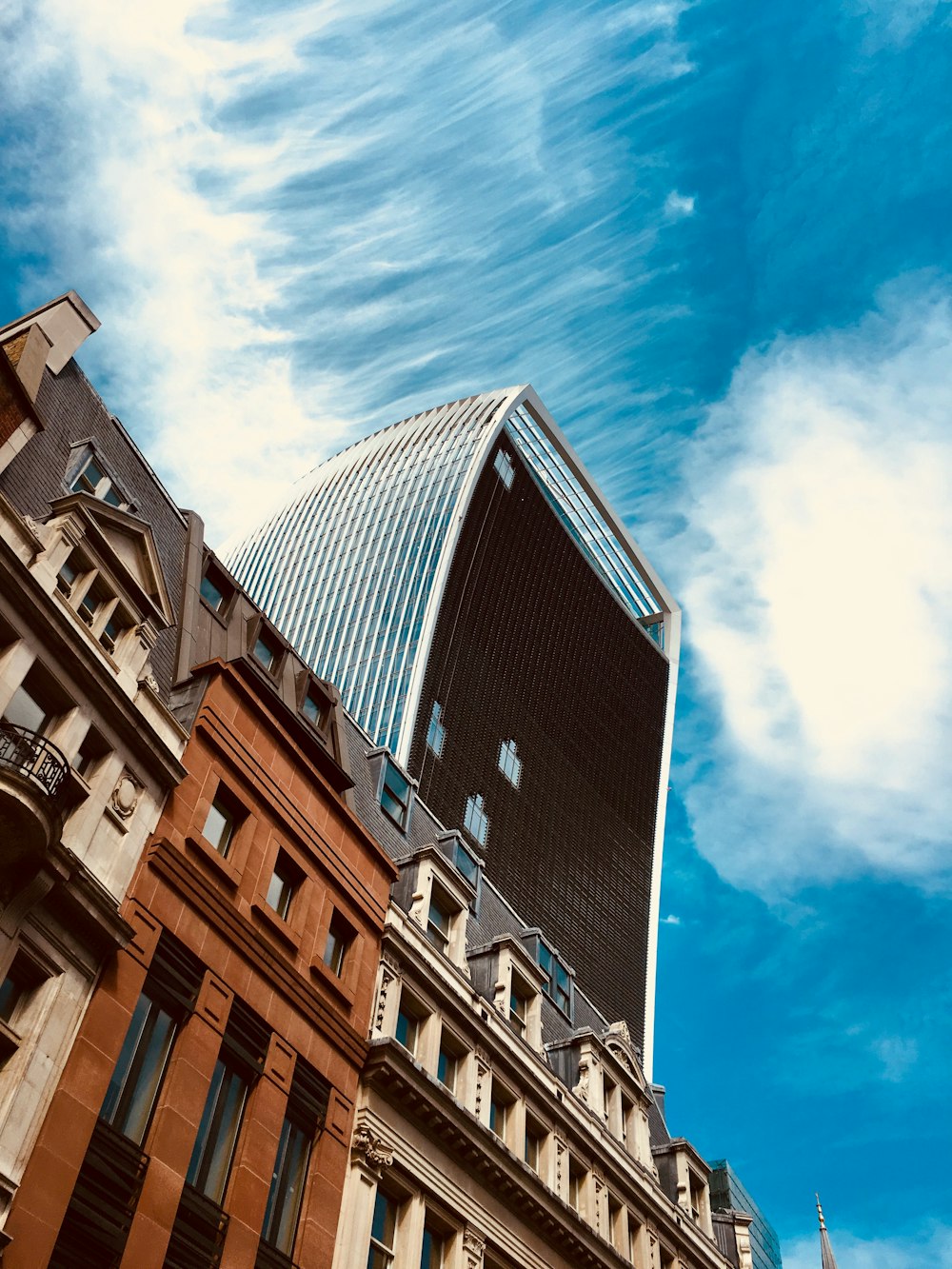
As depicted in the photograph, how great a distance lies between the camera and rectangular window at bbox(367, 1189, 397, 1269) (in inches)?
1200

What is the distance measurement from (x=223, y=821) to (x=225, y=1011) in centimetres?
523

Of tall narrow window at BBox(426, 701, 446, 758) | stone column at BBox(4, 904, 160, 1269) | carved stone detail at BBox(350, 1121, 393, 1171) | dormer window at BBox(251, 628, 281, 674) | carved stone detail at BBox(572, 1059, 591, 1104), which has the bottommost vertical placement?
stone column at BBox(4, 904, 160, 1269)

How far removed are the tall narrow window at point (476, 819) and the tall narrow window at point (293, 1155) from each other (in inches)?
4662

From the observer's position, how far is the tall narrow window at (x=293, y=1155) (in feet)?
90.3

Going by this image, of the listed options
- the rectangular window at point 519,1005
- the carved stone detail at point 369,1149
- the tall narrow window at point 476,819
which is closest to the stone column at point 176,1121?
the carved stone detail at point 369,1149

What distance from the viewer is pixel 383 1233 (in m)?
31.3

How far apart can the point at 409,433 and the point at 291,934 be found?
566 feet

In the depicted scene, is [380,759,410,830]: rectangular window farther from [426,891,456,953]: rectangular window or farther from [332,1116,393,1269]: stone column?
[332,1116,393,1269]: stone column

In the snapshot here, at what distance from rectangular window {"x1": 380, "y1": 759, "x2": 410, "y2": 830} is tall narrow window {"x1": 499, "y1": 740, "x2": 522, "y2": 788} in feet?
388

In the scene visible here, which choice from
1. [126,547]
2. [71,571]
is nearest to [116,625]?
[71,571]

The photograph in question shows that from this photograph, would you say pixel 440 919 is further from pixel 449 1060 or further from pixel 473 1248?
pixel 473 1248

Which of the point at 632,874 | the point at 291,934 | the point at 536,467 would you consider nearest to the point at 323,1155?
the point at 291,934

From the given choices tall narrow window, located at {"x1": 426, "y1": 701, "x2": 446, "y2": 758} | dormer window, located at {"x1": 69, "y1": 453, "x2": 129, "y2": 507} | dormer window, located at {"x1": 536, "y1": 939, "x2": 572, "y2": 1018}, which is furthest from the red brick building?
tall narrow window, located at {"x1": 426, "y1": 701, "x2": 446, "y2": 758}

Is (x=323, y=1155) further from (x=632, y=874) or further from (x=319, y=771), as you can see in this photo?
(x=632, y=874)
